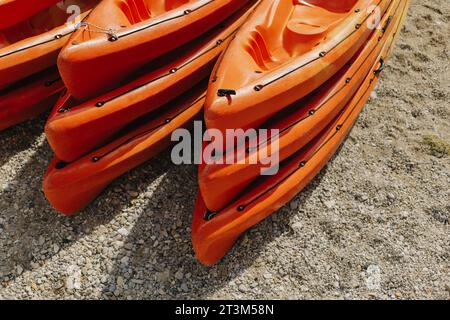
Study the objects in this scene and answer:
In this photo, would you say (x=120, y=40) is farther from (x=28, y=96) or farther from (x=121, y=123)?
(x=28, y=96)

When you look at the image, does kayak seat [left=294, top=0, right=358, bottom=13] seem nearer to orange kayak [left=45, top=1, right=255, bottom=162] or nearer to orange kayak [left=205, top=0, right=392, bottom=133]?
orange kayak [left=205, top=0, right=392, bottom=133]

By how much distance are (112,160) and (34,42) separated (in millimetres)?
853

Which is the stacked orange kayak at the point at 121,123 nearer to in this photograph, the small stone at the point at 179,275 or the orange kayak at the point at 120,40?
the orange kayak at the point at 120,40

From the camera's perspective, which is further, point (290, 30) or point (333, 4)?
point (333, 4)

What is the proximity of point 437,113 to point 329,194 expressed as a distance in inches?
43.0

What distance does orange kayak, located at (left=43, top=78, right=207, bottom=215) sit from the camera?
2.46 meters

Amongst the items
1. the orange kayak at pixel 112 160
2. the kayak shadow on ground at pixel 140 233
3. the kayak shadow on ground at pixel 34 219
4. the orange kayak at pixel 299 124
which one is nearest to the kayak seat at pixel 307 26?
the orange kayak at pixel 299 124

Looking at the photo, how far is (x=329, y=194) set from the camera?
2.73 m

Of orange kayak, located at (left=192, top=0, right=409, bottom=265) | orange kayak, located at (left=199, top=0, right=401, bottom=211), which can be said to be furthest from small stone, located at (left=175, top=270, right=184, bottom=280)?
orange kayak, located at (left=199, top=0, right=401, bottom=211)

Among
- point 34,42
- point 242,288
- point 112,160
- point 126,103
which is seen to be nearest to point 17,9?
point 34,42

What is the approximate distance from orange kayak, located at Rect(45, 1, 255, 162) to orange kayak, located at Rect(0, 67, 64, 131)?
20.3 inches

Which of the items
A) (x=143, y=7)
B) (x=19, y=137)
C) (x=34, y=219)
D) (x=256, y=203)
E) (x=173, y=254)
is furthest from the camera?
(x=19, y=137)

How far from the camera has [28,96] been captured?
287 cm
